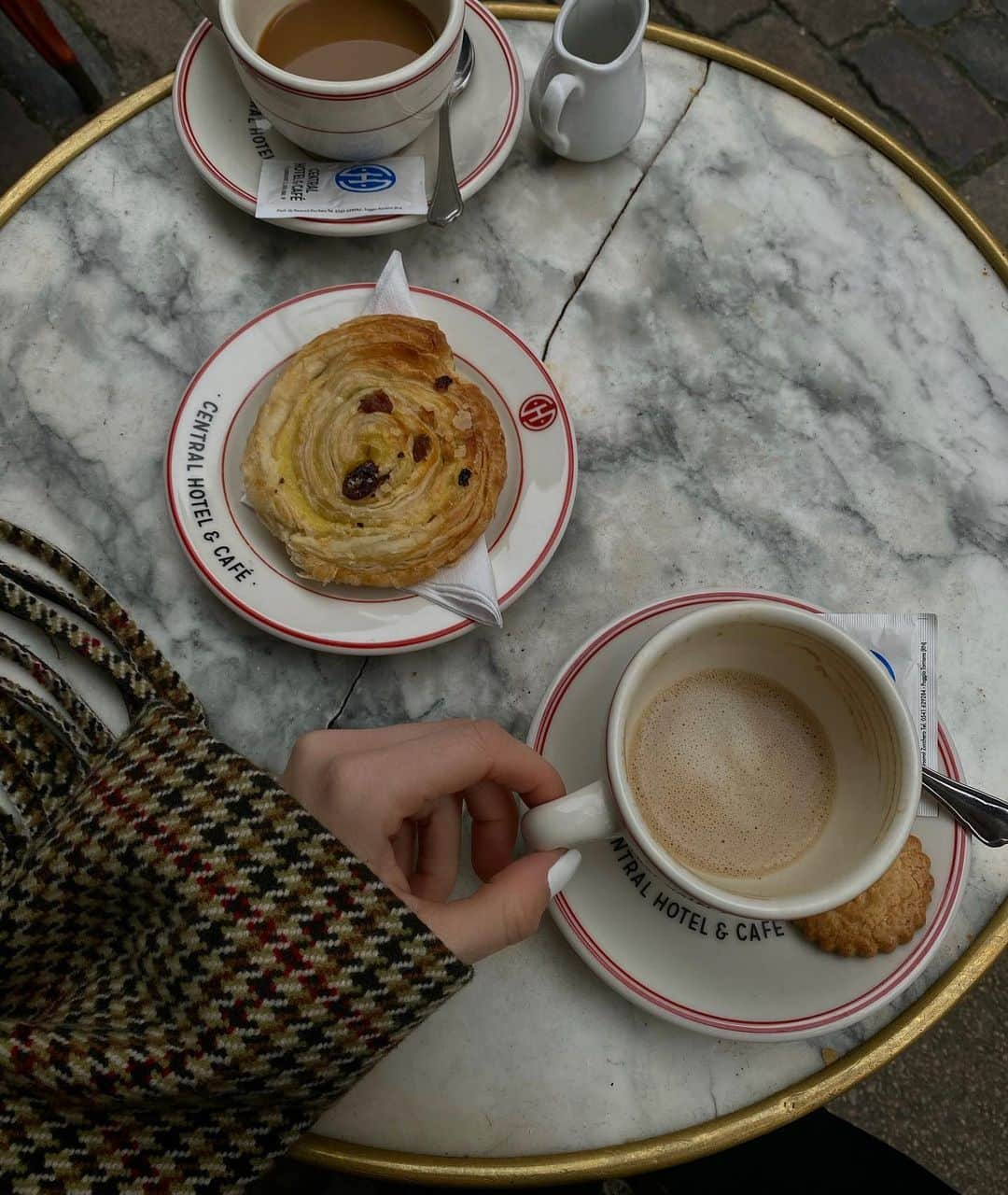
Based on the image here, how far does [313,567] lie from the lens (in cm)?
90

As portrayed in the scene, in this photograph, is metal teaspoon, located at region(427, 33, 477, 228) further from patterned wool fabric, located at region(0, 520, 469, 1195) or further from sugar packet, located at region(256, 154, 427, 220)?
patterned wool fabric, located at region(0, 520, 469, 1195)

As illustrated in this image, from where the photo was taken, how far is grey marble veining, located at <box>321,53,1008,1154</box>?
2.90 ft

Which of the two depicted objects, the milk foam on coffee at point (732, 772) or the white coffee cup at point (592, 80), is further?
the white coffee cup at point (592, 80)

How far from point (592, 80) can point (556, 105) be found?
0.05 meters

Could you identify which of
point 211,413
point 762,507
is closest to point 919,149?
point 762,507

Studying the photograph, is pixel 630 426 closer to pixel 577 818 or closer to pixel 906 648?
pixel 906 648

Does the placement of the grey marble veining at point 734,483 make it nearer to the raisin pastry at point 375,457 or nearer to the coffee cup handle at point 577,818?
the raisin pastry at point 375,457

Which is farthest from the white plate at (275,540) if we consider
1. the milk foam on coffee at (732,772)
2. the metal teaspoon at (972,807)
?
the metal teaspoon at (972,807)

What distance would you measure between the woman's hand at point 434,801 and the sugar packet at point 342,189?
1.95 ft

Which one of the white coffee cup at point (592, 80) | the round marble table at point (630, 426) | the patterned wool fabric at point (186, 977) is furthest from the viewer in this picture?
the white coffee cup at point (592, 80)

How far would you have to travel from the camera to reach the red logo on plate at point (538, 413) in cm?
97

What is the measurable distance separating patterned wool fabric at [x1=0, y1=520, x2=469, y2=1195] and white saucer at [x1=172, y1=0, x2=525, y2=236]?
0.65 meters

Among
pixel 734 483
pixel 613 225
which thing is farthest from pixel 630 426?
pixel 613 225

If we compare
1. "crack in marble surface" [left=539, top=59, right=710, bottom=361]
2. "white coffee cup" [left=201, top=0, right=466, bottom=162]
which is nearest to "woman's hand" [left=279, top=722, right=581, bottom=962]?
"crack in marble surface" [left=539, top=59, right=710, bottom=361]
